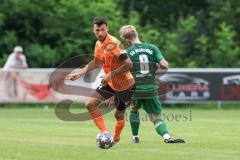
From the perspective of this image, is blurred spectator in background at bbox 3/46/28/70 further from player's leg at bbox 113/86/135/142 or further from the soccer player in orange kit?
the soccer player in orange kit

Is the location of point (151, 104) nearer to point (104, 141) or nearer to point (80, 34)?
point (104, 141)

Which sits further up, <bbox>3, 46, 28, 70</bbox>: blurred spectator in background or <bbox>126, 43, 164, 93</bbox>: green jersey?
<bbox>126, 43, 164, 93</bbox>: green jersey

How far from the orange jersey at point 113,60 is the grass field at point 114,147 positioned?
1.03 meters

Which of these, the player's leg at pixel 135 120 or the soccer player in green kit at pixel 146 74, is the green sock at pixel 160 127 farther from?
the player's leg at pixel 135 120

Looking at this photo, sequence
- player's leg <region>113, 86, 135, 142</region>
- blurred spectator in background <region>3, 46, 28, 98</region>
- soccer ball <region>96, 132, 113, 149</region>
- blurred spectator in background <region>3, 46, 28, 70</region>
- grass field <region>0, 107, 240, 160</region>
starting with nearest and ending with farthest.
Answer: grass field <region>0, 107, 240, 160</region> → soccer ball <region>96, 132, 113, 149</region> → player's leg <region>113, 86, 135, 142</region> → blurred spectator in background <region>3, 46, 28, 98</region> → blurred spectator in background <region>3, 46, 28, 70</region>

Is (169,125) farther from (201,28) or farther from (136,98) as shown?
(201,28)

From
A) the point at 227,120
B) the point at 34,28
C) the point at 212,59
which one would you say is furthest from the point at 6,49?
the point at 227,120

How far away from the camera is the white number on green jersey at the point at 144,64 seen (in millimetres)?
13867

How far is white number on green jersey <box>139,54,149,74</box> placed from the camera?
13867 mm

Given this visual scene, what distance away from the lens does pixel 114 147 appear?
43.2 feet

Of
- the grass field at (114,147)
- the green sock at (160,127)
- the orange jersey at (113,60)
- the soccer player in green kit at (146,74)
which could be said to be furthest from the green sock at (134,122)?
the orange jersey at (113,60)

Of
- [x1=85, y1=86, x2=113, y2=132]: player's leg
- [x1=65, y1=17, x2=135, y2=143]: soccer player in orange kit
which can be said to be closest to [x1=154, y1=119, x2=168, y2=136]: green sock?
[x1=65, y1=17, x2=135, y2=143]: soccer player in orange kit

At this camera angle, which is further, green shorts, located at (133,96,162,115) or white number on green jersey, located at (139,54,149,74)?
green shorts, located at (133,96,162,115)

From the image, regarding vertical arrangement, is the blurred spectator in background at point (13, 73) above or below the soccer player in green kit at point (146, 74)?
below
